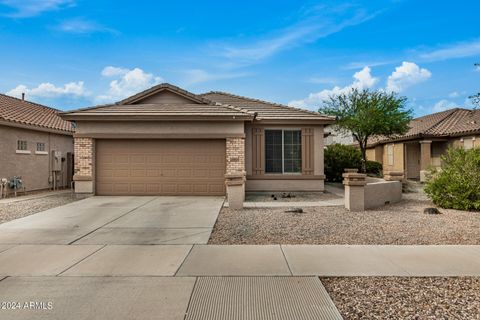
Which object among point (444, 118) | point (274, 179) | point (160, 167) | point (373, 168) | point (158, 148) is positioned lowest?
point (274, 179)

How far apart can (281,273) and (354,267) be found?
1289mm

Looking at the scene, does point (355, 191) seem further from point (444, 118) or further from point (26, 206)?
point (444, 118)

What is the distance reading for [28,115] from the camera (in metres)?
17.6

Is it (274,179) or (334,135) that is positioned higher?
(334,135)

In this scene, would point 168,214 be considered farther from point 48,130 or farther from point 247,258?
point 48,130

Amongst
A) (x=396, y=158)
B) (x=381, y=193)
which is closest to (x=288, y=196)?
(x=381, y=193)

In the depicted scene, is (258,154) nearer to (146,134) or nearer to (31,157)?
(146,134)

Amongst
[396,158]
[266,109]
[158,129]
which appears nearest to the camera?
[158,129]

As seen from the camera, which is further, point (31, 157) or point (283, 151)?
point (31, 157)

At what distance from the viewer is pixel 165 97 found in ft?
53.5

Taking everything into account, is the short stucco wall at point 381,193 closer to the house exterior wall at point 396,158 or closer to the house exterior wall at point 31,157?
the house exterior wall at point 396,158

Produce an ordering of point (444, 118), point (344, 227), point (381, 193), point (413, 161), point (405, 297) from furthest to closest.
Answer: point (444, 118), point (413, 161), point (381, 193), point (344, 227), point (405, 297)

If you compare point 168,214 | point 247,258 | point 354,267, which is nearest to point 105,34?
point 168,214

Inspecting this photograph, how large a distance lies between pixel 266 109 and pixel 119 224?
405 inches
